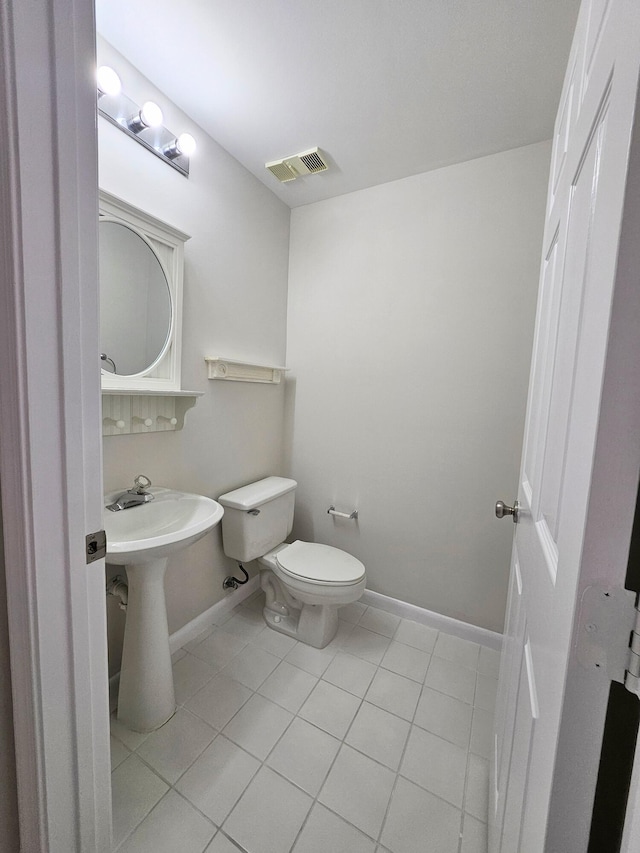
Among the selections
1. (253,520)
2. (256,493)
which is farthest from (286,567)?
(256,493)

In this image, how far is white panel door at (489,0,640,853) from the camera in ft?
1.12

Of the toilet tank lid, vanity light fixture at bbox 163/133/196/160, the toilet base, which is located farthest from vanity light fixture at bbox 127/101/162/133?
the toilet base

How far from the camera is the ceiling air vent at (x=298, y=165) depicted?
64.6 inches

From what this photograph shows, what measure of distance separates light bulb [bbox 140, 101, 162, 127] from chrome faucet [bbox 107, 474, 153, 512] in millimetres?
1326

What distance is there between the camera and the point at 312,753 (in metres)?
1.19

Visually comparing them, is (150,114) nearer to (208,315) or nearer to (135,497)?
(208,315)

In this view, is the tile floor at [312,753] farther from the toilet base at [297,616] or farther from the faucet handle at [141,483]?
the faucet handle at [141,483]

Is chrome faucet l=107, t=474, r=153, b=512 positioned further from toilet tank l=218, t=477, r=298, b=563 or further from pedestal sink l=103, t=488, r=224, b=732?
toilet tank l=218, t=477, r=298, b=563

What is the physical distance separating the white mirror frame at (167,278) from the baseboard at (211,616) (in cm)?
117

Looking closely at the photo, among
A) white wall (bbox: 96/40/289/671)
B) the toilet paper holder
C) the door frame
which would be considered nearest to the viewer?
the door frame

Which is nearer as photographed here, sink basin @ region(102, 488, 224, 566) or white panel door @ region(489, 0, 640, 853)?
white panel door @ region(489, 0, 640, 853)

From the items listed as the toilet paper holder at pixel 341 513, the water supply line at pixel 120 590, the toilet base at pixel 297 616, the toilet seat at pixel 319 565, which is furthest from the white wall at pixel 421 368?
the water supply line at pixel 120 590

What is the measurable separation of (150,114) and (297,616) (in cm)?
228

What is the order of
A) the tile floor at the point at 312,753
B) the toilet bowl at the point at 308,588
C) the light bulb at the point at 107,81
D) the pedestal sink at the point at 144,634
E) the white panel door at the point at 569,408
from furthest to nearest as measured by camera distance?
the toilet bowl at the point at 308,588 < the pedestal sink at the point at 144,634 < the light bulb at the point at 107,81 < the tile floor at the point at 312,753 < the white panel door at the point at 569,408
